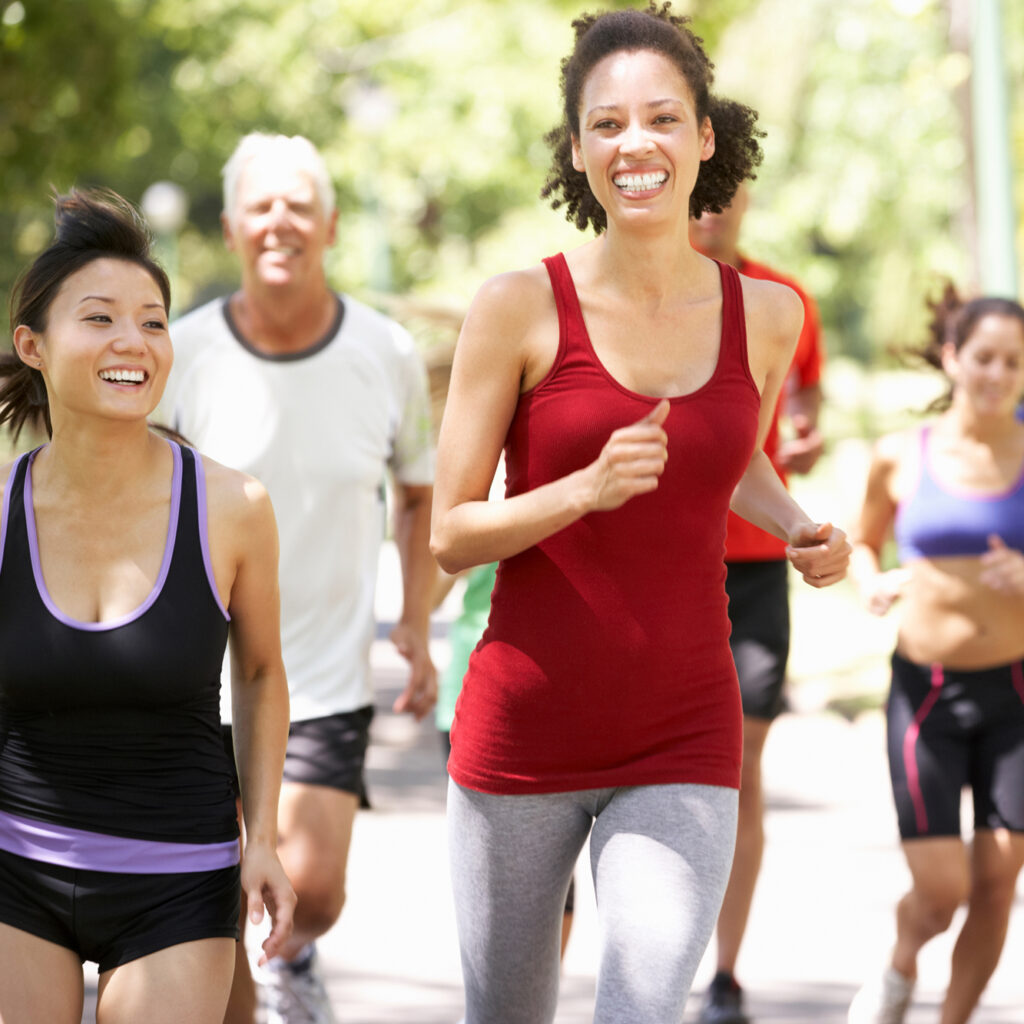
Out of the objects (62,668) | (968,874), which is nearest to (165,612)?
(62,668)

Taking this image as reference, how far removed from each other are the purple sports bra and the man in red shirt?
1.55 feet

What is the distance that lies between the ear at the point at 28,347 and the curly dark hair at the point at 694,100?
3.33 feet

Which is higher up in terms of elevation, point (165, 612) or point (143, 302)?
point (143, 302)

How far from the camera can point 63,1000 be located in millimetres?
3068

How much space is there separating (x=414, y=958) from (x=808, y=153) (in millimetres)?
27645

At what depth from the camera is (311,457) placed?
4867 millimetres

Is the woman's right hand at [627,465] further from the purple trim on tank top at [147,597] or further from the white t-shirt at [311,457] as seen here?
the white t-shirt at [311,457]

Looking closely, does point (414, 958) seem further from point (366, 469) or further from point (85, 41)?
point (85, 41)

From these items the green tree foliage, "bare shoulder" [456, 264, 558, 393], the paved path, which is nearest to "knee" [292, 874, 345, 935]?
the paved path

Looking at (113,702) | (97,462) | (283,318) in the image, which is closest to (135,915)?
(113,702)

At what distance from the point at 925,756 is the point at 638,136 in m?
2.42

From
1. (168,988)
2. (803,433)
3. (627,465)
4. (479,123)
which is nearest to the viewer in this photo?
(627,465)

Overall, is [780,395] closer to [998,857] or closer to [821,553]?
[998,857]

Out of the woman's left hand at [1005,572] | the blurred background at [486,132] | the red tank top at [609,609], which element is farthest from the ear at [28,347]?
the blurred background at [486,132]
